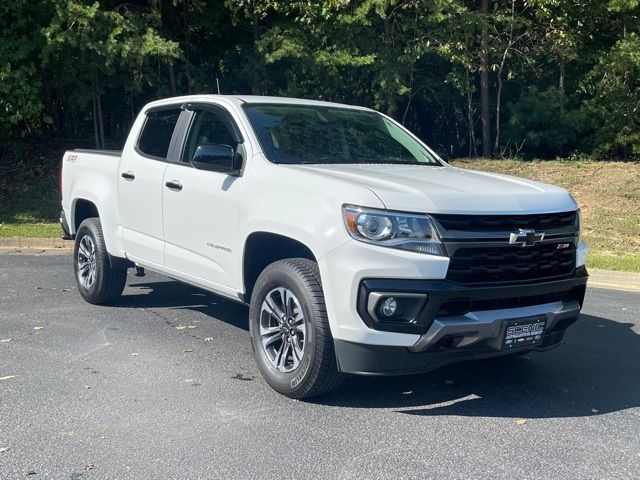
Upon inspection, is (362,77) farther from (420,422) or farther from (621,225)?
(420,422)

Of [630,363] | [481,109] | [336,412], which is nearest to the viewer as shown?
[336,412]

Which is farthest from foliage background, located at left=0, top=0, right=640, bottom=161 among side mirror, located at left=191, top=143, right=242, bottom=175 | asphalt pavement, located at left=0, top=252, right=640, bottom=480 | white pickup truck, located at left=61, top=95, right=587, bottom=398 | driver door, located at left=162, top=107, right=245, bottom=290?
side mirror, located at left=191, top=143, right=242, bottom=175

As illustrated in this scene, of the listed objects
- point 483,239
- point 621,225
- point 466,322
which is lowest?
point 621,225

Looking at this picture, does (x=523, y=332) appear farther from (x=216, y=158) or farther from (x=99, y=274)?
(x=99, y=274)

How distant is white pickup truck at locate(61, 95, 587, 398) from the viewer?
4570mm

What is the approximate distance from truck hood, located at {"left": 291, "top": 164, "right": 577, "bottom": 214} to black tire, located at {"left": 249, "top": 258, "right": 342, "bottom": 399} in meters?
0.65

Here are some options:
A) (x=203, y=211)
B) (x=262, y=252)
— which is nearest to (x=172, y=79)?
(x=203, y=211)

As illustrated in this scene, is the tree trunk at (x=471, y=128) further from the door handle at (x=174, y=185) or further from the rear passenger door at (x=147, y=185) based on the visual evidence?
the door handle at (x=174, y=185)

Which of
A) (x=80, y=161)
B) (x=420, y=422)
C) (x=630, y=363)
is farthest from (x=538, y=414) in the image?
(x=80, y=161)

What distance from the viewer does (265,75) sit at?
61.9 ft

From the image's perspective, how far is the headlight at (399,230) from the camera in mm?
4578

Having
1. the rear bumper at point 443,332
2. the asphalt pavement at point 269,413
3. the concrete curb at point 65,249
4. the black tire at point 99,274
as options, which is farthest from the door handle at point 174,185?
the concrete curb at point 65,249

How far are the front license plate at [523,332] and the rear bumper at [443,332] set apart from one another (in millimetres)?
36

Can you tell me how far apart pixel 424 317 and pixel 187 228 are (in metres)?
2.37
